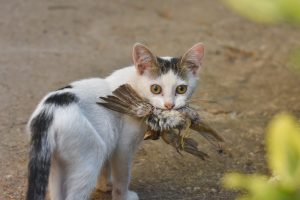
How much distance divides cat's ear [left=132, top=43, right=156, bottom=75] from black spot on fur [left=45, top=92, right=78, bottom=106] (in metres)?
0.44

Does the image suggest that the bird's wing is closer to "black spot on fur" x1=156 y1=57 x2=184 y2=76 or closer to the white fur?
the white fur

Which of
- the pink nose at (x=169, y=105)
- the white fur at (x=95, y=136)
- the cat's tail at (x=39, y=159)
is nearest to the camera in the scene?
the cat's tail at (x=39, y=159)

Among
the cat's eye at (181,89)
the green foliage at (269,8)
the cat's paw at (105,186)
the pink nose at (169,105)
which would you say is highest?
the cat's eye at (181,89)

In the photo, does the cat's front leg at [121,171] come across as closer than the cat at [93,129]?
No

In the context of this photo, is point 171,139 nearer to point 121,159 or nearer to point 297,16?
point 121,159

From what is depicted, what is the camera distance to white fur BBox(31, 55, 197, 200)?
7.58 ft

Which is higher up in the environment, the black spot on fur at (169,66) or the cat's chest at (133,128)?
the black spot on fur at (169,66)

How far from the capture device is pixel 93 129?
2.42 m

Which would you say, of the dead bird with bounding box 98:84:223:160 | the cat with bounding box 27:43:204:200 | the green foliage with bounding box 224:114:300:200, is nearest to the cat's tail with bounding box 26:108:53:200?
the cat with bounding box 27:43:204:200

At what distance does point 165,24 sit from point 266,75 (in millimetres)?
1606

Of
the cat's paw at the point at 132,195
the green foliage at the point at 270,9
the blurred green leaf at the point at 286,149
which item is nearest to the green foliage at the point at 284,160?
the blurred green leaf at the point at 286,149

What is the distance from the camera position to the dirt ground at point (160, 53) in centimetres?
318

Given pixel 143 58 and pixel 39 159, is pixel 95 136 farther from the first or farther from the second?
pixel 143 58

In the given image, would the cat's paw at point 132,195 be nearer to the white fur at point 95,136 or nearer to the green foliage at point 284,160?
the white fur at point 95,136
